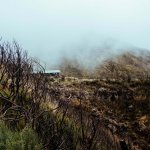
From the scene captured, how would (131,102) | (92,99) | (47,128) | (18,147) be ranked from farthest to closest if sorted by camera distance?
(131,102), (92,99), (47,128), (18,147)

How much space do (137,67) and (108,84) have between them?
8930cm

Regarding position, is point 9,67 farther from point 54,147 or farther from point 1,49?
point 54,147

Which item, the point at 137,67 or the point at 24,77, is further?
the point at 137,67

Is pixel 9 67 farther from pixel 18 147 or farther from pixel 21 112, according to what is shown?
pixel 18 147

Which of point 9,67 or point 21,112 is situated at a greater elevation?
point 9,67

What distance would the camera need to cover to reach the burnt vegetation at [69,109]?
977cm

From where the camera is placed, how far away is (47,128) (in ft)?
32.6

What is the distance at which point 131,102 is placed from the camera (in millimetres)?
41781

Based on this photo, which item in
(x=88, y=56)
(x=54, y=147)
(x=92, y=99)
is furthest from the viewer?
(x=88, y=56)

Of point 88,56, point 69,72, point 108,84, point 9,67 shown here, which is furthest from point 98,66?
point 9,67

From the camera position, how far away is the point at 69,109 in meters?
15.9

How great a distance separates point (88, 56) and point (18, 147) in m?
154

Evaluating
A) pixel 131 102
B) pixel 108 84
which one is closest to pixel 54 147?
pixel 131 102

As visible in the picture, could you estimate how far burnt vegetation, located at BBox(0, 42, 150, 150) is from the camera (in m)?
9.77
